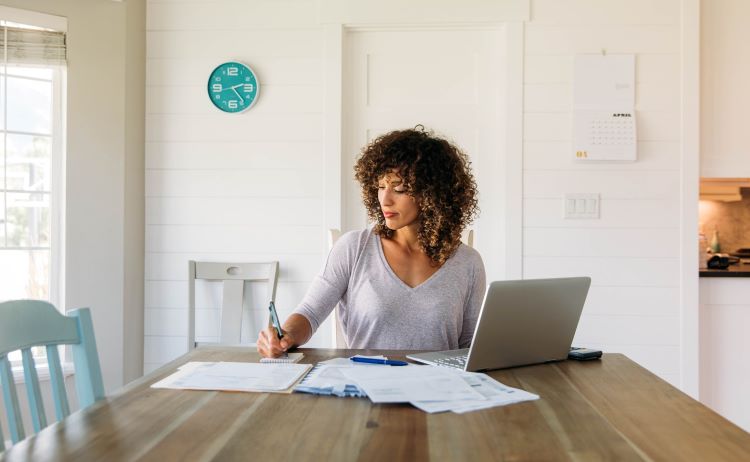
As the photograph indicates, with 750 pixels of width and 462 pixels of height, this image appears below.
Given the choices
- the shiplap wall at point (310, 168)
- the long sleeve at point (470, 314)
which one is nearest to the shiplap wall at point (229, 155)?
the shiplap wall at point (310, 168)

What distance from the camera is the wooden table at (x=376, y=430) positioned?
89 centimetres

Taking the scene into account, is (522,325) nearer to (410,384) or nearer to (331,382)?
(410,384)

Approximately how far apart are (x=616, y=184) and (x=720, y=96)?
648mm

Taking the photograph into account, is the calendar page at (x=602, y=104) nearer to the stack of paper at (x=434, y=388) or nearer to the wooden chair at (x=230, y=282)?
the wooden chair at (x=230, y=282)

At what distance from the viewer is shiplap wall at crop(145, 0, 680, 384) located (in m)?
3.08

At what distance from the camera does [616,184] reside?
10.1ft

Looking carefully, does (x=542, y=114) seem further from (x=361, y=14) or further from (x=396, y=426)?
(x=396, y=426)

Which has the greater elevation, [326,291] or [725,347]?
[326,291]

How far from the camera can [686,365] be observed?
3.05 metres

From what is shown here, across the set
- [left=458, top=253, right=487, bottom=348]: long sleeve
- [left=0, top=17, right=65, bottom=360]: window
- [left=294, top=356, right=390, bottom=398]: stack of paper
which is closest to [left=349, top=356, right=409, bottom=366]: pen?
[left=294, top=356, right=390, bottom=398]: stack of paper

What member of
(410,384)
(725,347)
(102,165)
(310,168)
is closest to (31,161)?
(102,165)

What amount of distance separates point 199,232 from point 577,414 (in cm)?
244

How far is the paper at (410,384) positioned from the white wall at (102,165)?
82.0 inches

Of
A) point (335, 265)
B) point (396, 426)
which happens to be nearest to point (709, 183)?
point (335, 265)
